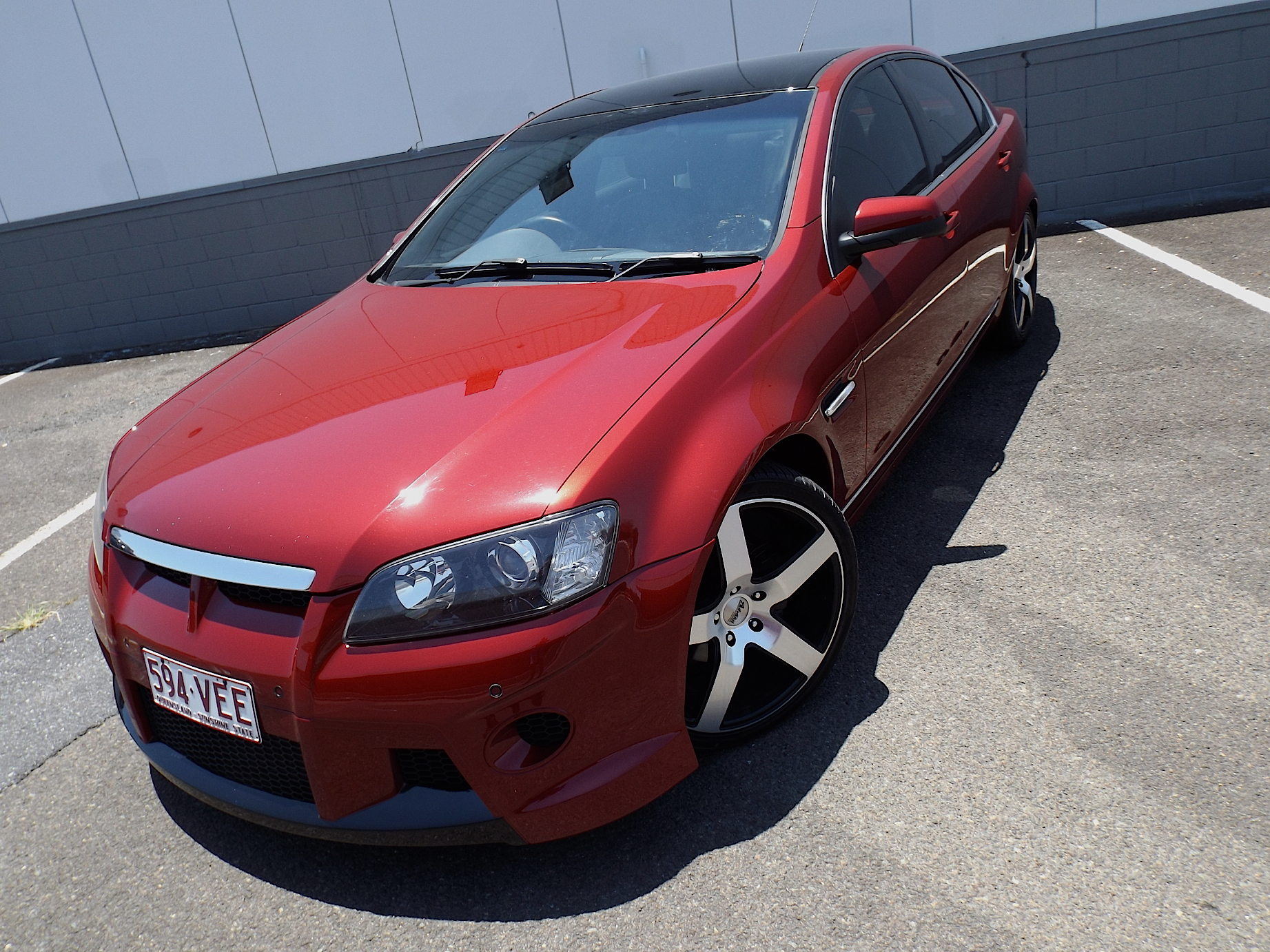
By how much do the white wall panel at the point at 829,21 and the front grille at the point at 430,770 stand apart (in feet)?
→ 20.7

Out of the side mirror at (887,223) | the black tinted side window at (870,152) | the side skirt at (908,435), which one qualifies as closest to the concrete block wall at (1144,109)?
the side skirt at (908,435)

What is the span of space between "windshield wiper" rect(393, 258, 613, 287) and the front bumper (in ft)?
3.60

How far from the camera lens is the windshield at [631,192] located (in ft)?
9.27

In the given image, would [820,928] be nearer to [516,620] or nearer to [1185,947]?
[1185,947]

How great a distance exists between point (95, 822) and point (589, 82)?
6.19 metres

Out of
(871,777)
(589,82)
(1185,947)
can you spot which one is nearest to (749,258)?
(871,777)

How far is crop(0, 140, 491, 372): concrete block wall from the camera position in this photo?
7789 millimetres

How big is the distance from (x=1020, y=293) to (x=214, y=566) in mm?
3845

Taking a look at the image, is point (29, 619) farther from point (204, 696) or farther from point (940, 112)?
point (940, 112)

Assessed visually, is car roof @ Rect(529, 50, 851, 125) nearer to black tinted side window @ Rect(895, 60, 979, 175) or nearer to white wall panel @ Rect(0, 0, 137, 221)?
black tinted side window @ Rect(895, 60, 979, 175)

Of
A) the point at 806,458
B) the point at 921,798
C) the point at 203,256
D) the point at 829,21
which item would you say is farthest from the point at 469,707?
the point at 203,256

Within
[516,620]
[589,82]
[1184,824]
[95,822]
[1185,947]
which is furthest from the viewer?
Result: [589,82]

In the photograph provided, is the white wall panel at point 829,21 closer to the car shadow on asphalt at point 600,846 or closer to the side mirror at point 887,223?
the side mirror at point 887,223

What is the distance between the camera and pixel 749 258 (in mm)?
2643
